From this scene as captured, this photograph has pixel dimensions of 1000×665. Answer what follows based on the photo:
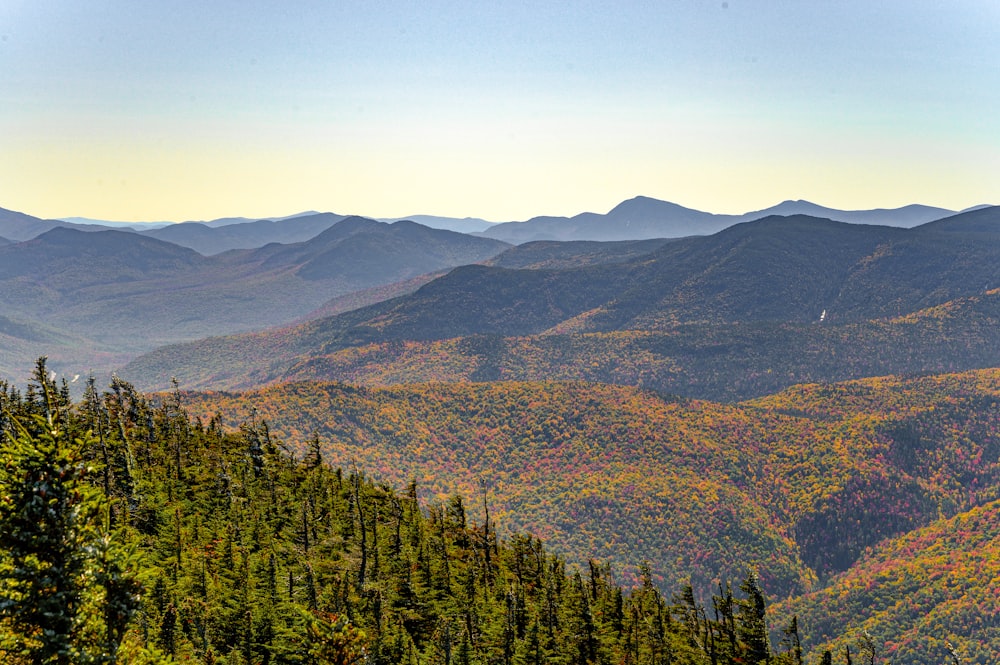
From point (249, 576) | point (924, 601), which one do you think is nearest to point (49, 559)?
point (249, 576)

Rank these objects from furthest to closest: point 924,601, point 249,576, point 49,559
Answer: point 924,601
point 249,576
point 49,559

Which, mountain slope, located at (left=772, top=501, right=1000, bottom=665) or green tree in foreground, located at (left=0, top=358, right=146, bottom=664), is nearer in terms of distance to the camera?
green tree in foreground, located at (left=0, top=358, right=146, bottom=664)

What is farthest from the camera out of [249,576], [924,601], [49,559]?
[924,601]

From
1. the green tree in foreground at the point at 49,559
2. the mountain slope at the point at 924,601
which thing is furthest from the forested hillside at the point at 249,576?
the mountain slope at the point at 924,601

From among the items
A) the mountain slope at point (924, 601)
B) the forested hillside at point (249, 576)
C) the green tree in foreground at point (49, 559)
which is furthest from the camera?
the mountain slope at point (924, 601)

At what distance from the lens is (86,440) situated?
21.3 metres

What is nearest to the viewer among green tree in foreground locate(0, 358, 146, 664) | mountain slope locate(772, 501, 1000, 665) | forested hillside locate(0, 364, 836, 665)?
green tree in foreground locate(0, 358, 146, 664)

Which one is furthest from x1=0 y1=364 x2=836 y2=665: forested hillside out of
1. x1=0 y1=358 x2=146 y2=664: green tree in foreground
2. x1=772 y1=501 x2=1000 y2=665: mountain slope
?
x1=772 y1=501 x2=1000 y2=665: mountain slope

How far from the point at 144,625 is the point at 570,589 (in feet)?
154

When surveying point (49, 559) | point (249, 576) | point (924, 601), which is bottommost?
point (924, 601)

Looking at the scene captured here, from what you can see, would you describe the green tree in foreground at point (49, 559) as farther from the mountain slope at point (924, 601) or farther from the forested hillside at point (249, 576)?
the mountain slope at point (924, 601)

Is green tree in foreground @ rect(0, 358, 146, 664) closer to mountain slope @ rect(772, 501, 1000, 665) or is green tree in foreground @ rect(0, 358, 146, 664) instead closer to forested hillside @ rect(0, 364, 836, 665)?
forested hillside @ rect(0, 364, 836, 665)

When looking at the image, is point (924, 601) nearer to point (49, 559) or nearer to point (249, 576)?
point (249, 576)

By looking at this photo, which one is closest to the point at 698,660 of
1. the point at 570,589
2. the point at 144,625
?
the point at 570,589
